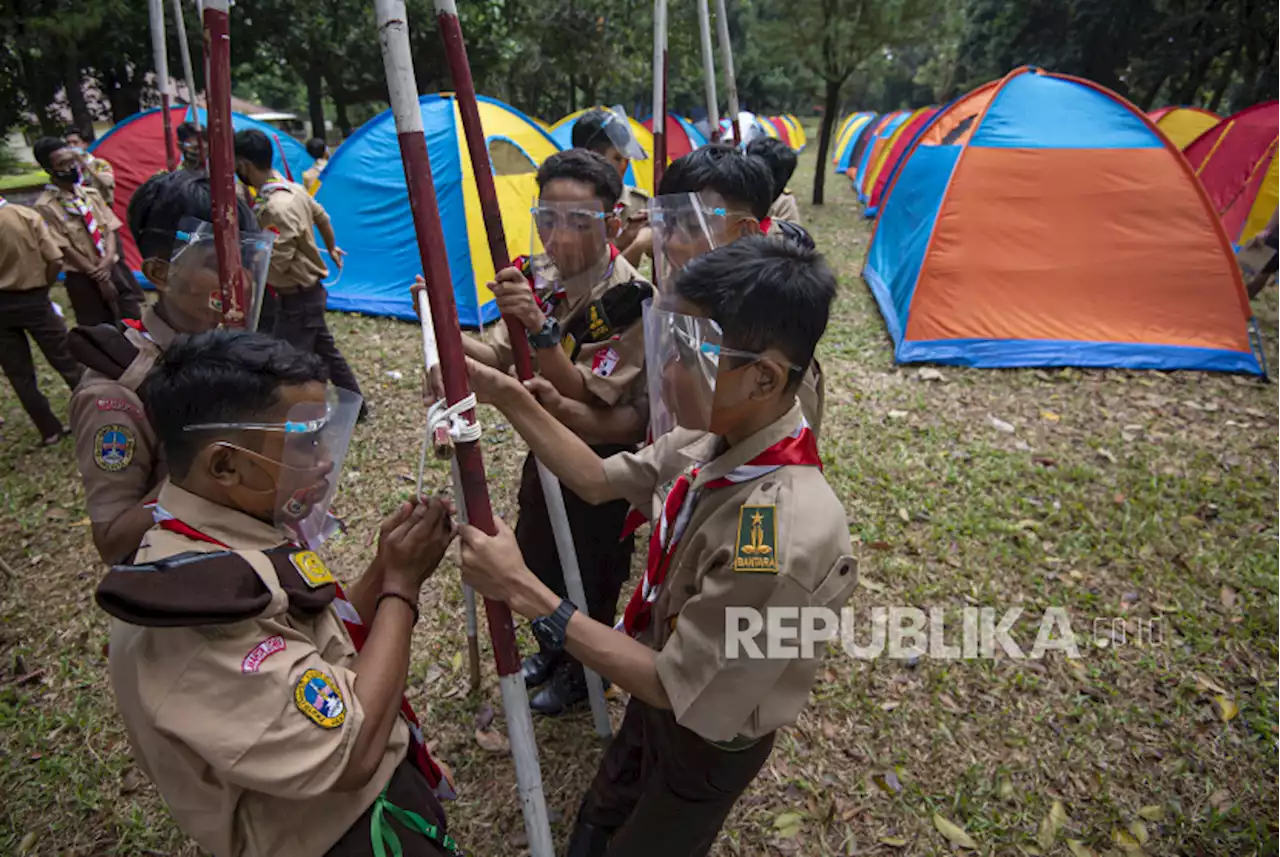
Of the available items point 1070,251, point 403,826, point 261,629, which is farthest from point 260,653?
point 1070,251

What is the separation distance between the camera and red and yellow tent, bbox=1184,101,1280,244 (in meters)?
9.20

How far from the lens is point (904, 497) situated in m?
4.88

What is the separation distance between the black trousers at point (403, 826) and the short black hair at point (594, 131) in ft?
13.2

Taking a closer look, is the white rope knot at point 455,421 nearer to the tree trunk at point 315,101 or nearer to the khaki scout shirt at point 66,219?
the khaki scout shirt at point 66,219

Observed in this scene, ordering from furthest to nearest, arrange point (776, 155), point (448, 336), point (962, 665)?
point (776, 155) → point (962, 665) → point (448, 336)

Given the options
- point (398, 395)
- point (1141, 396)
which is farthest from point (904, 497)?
point (398, 395)

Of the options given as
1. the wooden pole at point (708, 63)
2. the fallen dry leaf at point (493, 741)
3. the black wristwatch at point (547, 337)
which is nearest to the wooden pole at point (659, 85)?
the wooden pole at point (708, 63)

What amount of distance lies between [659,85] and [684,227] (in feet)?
3.75

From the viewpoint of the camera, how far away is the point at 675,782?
69.2 inches

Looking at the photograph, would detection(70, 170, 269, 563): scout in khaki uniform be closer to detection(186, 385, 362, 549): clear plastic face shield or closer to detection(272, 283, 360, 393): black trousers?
detection(186, 385, 362, 549): clear plastic face shield

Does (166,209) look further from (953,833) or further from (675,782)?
(953,833)

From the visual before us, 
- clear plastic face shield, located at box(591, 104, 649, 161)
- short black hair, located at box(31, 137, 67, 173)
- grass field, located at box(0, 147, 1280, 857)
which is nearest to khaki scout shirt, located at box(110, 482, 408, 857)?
grass field, located at box(0, 147, 1280, 857)

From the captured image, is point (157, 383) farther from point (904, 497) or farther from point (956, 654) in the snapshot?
point (904, 497)

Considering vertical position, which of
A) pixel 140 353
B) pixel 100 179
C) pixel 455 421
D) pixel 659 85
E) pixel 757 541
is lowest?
pixel 100 179
